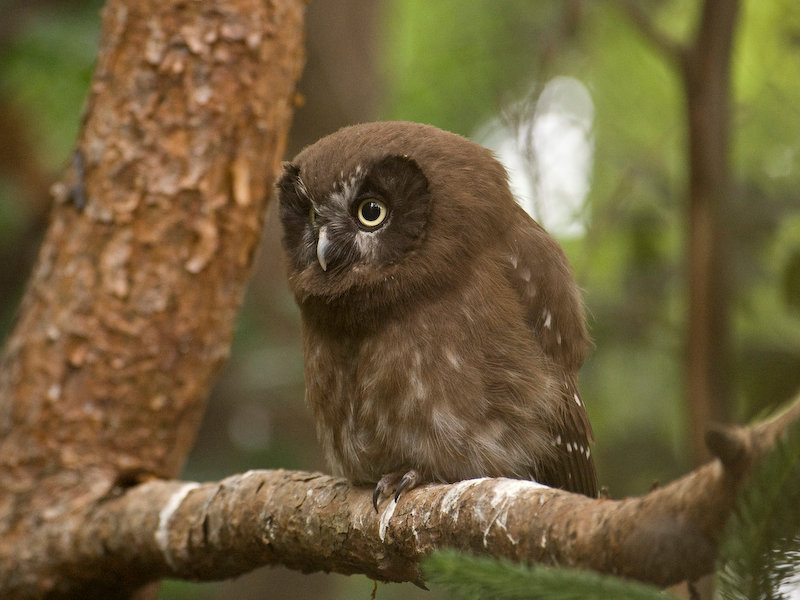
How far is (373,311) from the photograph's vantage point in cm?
304

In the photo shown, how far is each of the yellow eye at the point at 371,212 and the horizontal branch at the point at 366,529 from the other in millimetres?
902

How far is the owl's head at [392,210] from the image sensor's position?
302cm

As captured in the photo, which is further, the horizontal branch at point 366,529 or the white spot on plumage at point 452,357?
the white spot on plumage at point 452,357

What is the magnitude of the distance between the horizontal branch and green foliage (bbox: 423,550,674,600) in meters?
0.27

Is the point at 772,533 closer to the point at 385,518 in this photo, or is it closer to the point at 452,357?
the point at 385,518

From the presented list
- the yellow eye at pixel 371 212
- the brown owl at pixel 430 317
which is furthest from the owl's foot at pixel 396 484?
the yellow eye at pixel 371 212

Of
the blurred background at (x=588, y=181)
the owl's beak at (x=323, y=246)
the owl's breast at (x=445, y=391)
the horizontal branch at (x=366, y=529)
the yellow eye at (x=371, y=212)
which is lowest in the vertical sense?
the horizontal branch at (x=366, y=529)

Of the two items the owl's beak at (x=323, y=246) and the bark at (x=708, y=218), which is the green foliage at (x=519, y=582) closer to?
the owl's beak at (x=323, y=246)

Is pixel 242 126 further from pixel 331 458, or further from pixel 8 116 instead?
pixel 8 116

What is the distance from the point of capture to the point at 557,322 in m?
3.25

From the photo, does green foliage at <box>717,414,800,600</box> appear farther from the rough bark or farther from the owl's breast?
the rough bark

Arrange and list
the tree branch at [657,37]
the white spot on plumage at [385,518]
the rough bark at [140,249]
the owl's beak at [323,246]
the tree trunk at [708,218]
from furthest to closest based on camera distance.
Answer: the tree branch at [657,37] < the tree trunk at [708,218] < the rough bark at [140,249] < the owl's beak at [323,246] < the white spot on plumage at [385,518]

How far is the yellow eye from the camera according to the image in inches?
122

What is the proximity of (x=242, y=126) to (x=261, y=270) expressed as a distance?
3.33 metres
